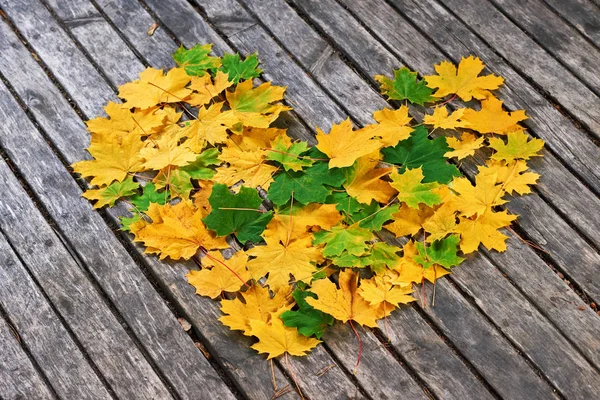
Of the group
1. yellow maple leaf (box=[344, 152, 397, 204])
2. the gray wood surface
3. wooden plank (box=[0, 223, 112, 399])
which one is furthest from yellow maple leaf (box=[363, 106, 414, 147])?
the gray wood surface

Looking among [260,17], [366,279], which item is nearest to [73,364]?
[366,279]

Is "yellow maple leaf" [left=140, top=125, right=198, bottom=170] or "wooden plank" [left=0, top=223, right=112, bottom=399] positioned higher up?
"yellow maple leaf" [left=140, top=125, right=198, bottom=170]

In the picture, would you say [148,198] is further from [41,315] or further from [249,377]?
[249,377]

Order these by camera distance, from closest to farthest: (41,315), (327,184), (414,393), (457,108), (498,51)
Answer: (414,393)
(41,315)
(327,184)
(457,108)
(498,51)

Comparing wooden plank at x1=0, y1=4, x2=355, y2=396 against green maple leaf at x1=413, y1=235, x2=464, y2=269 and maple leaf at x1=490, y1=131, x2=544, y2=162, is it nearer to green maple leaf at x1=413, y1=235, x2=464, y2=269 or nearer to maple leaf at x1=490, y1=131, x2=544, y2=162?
green maple leaf at x1=413, y1=235, x2=464, y2=269

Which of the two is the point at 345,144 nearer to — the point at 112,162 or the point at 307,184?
the point at 307,184

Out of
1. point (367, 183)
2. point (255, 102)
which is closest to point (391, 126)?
point (367, 183)
